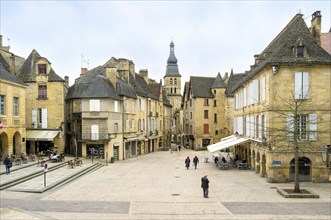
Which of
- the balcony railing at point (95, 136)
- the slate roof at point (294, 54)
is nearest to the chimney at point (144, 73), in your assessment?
the balcony railing at point (95, 136)

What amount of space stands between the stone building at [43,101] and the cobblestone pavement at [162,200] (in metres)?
13.1

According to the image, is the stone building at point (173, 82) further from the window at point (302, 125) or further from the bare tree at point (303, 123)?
the window at point (302, 125)

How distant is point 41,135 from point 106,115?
7093 millimetres

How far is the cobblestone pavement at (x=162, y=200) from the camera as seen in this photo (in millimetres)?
16250

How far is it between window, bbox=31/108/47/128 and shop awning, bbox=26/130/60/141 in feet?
2.79

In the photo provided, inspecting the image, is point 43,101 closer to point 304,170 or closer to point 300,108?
point 300,108

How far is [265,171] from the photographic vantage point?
27469mm

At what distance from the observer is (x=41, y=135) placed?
123 feet

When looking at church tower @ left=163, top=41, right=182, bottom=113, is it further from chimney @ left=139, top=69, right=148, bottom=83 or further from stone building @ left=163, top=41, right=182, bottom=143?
chimney @ left=139, top=69, right=148, bottom=83

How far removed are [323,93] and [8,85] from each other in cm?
2517

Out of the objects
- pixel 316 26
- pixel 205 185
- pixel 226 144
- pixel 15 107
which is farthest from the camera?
pixel 226 144

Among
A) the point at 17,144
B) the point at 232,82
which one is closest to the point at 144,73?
the point at 232,82

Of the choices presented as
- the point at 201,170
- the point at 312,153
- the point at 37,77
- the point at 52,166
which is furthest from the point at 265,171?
the point at 37,77

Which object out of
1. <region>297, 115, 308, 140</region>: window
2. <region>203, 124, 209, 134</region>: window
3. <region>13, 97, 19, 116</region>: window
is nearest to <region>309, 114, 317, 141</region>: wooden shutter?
<region>297, 115, 308, 140</region>: window
